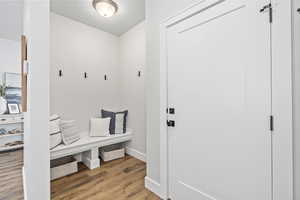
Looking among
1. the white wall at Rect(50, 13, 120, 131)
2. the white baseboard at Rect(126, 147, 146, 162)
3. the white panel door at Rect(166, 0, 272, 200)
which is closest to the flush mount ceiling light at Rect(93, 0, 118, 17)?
the white wall at Rect(50, 13, 120, 131)

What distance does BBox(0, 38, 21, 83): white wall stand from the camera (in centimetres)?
342

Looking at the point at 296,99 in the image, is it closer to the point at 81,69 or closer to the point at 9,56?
the point at 81,69

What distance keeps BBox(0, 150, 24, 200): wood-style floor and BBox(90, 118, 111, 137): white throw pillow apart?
1139mm

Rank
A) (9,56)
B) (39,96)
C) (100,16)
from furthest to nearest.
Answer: (9,56) → (100,16) → (39,96)

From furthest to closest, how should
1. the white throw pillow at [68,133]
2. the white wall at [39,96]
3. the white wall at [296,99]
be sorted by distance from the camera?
1. the white throw pillow at [68,133]
2. the white wall at [39,96]
3. the white wall at [296,99]

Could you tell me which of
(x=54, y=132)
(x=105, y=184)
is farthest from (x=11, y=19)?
(x=105, y=184)

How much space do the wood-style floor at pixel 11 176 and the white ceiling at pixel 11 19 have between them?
261 centimetres

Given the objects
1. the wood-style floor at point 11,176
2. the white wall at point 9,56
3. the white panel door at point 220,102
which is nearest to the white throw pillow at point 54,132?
the wood-style floor at point 11,176

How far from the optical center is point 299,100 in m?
0.90

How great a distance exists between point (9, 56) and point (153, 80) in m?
3.80

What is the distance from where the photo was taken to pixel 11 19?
2732 mm

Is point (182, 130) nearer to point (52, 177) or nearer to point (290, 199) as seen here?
point (290, 199)

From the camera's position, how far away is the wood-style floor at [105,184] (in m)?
1.77

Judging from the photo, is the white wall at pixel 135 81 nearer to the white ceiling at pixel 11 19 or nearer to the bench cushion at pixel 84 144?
the bench cushion at pixel 84 144
